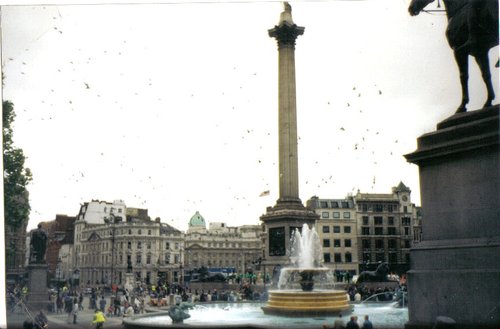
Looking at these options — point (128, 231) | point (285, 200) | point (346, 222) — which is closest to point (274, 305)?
point (285, 200)

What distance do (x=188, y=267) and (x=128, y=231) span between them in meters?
20.5

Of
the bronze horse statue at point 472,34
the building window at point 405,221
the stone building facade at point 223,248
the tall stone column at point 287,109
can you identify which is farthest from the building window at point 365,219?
the bronze horse statue at point 472,34

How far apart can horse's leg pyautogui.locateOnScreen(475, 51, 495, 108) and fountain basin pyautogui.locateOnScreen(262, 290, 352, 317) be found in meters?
10.7

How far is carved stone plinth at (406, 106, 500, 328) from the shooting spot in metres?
7.73

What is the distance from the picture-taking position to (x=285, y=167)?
119 feet

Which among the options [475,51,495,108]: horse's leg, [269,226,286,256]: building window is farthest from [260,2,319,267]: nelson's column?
[475,51,495,108]: horse's leg

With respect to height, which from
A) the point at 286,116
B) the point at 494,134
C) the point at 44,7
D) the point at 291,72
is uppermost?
the point at 291,72

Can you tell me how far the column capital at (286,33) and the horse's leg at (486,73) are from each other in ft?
94.8

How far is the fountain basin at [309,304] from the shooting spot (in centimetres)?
1748

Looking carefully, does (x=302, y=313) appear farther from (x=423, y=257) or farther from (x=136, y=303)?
(x=136, y=303)

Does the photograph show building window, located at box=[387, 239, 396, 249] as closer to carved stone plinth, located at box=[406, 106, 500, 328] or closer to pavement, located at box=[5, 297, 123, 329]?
pavement, located at box=[5, 297, 123, 329]

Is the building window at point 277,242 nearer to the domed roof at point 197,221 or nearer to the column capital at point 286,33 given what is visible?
the column capital at point 286,33

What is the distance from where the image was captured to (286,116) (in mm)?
36719

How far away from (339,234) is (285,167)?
4490 centimetres
